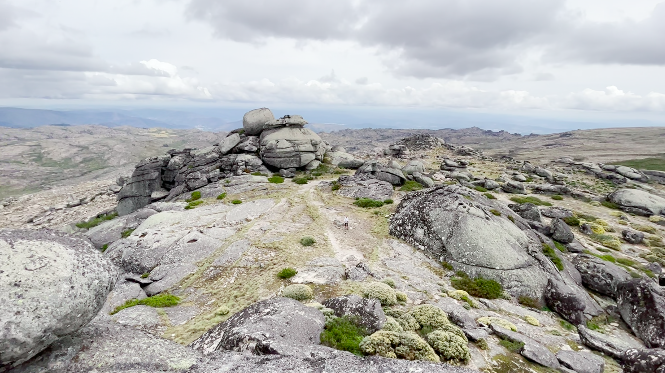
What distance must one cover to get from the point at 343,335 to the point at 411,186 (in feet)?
121

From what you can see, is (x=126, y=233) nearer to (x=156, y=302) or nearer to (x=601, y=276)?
(x=156, y=302)

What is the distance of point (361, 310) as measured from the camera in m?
15.2

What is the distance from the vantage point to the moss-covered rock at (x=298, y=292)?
60.0ft

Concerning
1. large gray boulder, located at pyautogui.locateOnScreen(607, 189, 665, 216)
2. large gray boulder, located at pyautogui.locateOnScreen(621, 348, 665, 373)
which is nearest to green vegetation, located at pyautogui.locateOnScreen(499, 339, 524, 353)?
large gray boulder, located at pyautogui.locateOnScreen(621, 348, 665, 373)

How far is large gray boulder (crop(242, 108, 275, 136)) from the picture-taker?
62.2m

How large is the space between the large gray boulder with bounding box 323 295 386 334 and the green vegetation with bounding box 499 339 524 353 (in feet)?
18.6

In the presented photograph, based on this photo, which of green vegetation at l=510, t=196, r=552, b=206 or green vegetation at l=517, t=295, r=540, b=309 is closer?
green vegetation at l=517, t=295, r=540, b=309

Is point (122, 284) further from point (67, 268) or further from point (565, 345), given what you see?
point (565, 345)

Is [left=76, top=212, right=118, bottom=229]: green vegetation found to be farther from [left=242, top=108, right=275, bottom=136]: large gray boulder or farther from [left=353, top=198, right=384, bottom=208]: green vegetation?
[left=353, top=198, right=384, bottom=208]: green vegetation

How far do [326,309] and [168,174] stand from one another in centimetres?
5452

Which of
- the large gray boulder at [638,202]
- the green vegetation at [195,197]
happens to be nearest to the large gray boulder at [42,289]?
the green vegetation at [195,197]

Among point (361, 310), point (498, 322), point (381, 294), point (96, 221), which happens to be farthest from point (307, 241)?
point (96, 221)

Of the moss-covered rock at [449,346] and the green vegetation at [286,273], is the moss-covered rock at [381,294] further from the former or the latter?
the green vegetation at [286,273]

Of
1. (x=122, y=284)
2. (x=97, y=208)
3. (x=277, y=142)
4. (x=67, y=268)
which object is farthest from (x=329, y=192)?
(x=97, y=208)
